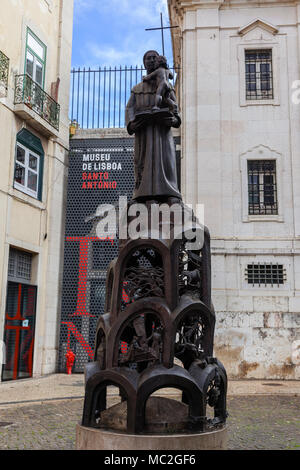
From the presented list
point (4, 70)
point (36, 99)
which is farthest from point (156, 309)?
point (36, 99)

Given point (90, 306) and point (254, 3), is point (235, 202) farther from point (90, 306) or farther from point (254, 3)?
point (254, 3)

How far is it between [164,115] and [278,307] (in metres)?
12.0

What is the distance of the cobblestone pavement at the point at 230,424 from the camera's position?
276 inches

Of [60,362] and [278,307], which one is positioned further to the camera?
[60,362]

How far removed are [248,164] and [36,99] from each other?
8233mm

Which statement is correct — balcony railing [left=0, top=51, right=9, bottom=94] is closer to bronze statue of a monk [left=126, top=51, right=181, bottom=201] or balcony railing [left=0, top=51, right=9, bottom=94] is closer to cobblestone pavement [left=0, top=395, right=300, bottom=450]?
cobblestone pavement [left=0, top=395, right=300, bottom=450]

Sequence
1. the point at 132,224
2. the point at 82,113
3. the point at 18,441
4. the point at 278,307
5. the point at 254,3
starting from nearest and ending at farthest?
the point at 132,224 < the point at 18,441 < the point at 278,307 < the point at 254,3 < the point at 82,113

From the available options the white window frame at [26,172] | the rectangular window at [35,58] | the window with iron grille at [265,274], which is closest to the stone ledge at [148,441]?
the window with iron grille at [265,274]

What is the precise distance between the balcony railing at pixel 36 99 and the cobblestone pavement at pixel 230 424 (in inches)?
410

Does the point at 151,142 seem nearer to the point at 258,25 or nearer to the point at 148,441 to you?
the point at 148,441

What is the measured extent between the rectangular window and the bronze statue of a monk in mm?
12635

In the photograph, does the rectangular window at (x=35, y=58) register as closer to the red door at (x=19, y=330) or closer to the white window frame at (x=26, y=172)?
the white window frame at (x=26, y=172)

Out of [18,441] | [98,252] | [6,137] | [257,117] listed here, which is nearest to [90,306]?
[98,252]

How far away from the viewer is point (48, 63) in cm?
1917
